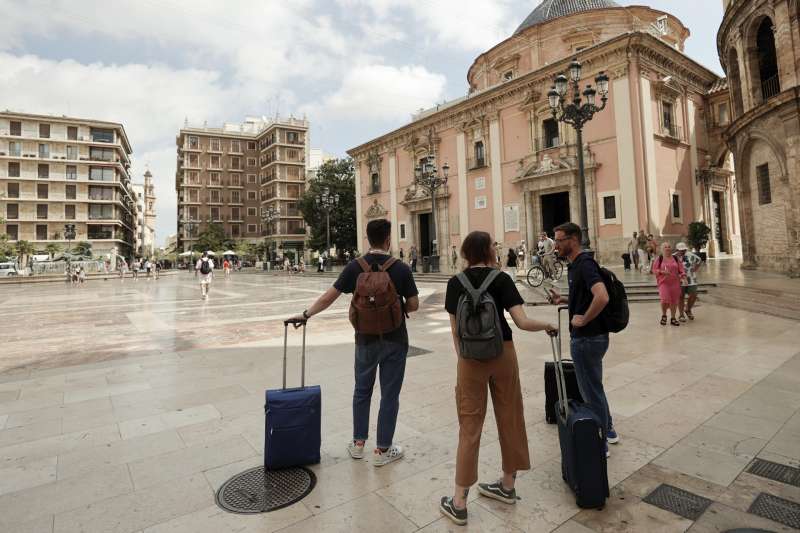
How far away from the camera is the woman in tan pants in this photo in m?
2.28

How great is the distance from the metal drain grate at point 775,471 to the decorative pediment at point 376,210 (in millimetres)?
32007

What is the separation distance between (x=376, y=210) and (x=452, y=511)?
33239 mm

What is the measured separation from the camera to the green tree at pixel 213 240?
55.3 m

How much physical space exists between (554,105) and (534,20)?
21.7 metres

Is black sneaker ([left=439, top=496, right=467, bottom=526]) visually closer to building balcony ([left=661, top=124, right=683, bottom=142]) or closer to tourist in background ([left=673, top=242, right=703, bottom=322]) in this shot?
tourist in background ([left=673, top=242, right=703, bottom=322])

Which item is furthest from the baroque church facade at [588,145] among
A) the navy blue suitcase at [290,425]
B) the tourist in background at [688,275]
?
the navy blue suitcase at [290,425]

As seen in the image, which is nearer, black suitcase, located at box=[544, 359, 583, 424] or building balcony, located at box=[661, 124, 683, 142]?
black suitcase, located at box=[544, 359, 583, 424]

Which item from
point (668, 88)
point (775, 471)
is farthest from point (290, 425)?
point (668, 88)

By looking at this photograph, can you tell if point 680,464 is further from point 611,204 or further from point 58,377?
point 611,204

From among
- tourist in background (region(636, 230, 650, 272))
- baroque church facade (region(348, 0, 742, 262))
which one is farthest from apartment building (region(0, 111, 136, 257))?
tourist in background (region(636, 230, 650, 272))

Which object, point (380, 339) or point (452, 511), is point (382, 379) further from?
point (452, 511)

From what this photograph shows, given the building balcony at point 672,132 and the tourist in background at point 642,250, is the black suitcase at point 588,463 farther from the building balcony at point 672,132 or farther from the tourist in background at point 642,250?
the building balcony at point 672,132

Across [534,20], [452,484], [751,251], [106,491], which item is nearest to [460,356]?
[452,484]

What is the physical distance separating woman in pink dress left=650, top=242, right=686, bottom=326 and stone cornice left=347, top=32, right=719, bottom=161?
17368mm
